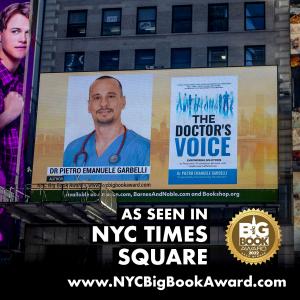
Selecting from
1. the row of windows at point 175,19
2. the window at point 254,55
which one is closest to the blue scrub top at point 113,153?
the row of windows at point 175,19

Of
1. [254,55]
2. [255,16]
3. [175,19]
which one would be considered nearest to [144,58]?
[175,19]

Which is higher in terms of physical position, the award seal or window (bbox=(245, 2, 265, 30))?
window (bbox=(245, 2, 265, 30))

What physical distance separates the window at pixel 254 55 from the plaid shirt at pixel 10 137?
18.1 metres

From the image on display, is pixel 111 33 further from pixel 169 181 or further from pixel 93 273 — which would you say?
pixel 93 273

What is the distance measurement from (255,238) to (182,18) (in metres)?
21.2

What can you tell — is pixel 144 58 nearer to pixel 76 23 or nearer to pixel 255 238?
pixel 76 23

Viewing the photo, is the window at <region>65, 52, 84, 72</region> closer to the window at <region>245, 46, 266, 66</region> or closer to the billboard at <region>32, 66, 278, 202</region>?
the billboard at <region>32, 66, 278, 202</region>

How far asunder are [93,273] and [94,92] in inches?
579

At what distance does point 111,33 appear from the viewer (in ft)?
223

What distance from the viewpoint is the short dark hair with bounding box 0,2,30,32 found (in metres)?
67.4

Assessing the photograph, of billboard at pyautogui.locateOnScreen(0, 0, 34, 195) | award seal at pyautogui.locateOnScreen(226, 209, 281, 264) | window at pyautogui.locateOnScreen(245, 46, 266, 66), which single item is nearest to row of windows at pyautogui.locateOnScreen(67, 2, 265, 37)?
window at pyautogui.locateOnScreen(245, 46, 266, 66)

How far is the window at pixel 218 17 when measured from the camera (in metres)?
66.3

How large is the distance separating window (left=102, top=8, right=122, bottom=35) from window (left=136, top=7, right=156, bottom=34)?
1.67 meters

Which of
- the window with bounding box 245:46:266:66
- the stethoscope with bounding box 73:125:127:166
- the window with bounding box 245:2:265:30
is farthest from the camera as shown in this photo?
the window with bounding box 245:2:265:30
